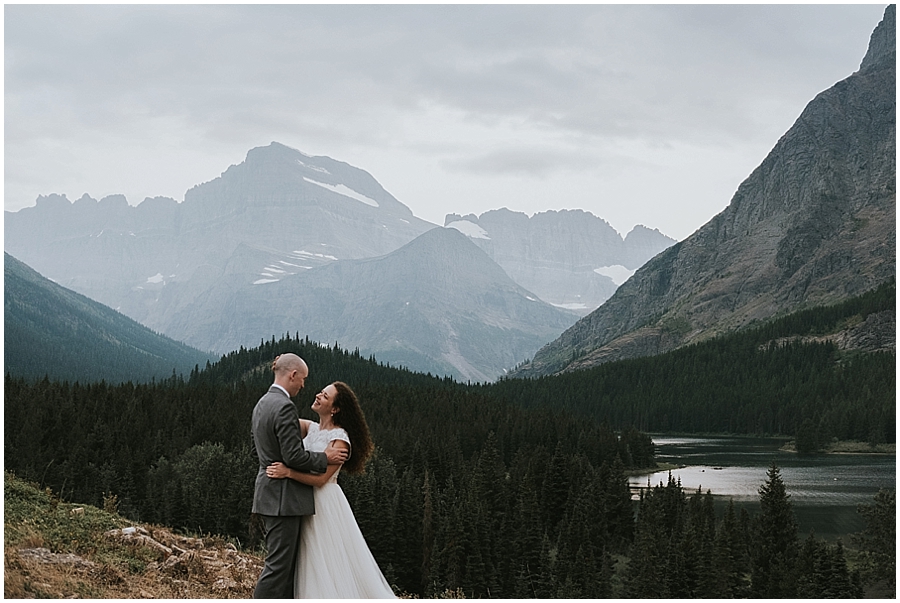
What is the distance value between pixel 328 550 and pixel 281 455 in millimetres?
1892

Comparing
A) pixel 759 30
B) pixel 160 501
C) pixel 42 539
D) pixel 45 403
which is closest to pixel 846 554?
pixel 759 30

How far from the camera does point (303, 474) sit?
38.7ft

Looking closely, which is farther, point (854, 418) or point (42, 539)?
point (854, 418)

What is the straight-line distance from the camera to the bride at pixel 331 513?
1233 cm

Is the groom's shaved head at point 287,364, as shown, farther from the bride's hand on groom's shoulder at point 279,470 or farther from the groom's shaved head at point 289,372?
the bride's hand on groom's shoulder at point 279,470

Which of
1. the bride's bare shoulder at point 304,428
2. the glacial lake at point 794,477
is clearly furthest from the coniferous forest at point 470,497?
the bride's bare shoulder at point 304,428

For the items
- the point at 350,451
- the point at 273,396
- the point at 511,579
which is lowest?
the point at 511,579

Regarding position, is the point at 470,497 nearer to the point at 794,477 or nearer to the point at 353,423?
the point at 353,423

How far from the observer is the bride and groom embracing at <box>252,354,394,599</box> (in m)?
11.7

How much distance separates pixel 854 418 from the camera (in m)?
158

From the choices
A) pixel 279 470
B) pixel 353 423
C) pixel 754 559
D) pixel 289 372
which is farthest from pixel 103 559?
pixel 754 559

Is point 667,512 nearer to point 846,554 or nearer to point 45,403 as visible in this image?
point 846,554

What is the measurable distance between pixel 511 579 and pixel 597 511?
14778 millimetres

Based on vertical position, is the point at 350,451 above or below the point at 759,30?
below
